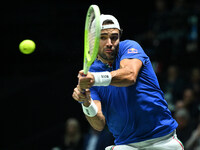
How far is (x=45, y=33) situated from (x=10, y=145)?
324 cm

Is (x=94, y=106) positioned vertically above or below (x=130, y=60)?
below

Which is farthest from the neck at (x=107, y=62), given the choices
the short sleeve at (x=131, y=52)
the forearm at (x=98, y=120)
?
the forearm at (x=98, y=120)

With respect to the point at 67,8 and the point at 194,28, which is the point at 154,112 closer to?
the point at 194,28

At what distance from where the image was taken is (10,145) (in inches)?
352

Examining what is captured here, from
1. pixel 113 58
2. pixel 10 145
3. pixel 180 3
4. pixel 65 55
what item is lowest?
pixel 10 145

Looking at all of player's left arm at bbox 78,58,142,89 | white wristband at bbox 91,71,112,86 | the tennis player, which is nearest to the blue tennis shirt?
the tennis player

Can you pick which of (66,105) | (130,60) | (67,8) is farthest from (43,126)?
(130,60)

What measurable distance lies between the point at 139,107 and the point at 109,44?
2.21ft

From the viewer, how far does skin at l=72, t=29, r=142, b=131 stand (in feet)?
10.4

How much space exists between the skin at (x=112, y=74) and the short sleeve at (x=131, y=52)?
6cm

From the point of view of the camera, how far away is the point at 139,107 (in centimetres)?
366

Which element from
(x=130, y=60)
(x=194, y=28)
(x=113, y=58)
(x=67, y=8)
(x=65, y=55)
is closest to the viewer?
(x=130, y=60)

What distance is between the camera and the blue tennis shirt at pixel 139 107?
12.0 ft

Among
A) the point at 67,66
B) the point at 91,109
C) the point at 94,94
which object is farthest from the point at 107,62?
the point at 67,66
